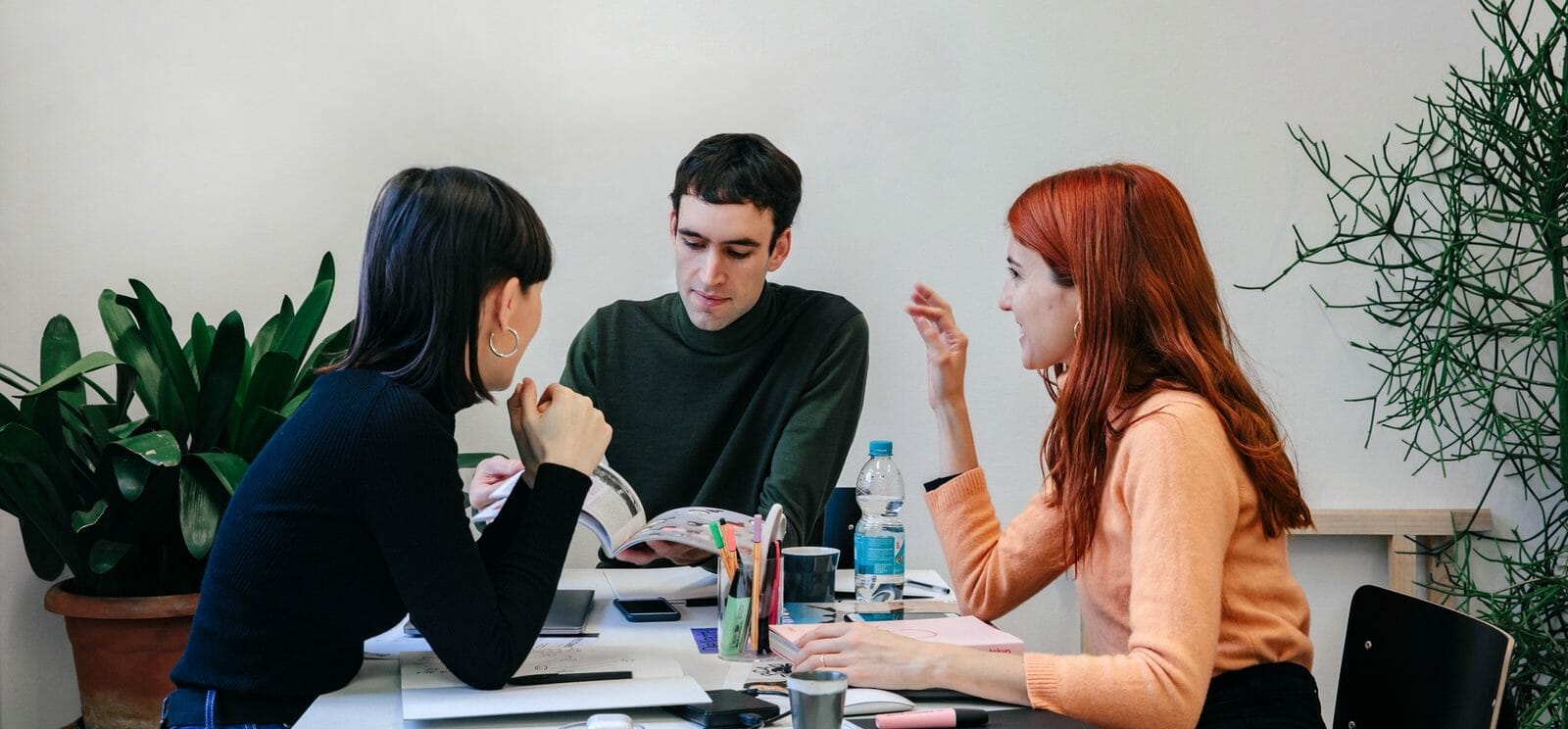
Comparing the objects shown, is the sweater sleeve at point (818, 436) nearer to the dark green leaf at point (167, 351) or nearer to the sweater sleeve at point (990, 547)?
the sweater sleeve at point (990, 547)

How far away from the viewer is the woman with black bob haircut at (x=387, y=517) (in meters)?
1.23

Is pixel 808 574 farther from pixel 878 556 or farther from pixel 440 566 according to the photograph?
pixel 440 566

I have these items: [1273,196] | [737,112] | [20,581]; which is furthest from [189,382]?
[1273,196]

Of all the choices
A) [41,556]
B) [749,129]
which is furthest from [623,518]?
[749,129]

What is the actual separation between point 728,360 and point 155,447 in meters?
1.04

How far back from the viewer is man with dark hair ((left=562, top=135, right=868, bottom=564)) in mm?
2211

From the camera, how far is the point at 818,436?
2.18m

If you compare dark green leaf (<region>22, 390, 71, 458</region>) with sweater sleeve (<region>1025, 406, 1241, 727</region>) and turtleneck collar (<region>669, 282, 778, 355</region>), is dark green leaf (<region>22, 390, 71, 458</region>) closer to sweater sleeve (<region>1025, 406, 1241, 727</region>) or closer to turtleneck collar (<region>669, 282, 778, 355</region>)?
turtleneck collar (<region>669, 282, 778, 355</region>)

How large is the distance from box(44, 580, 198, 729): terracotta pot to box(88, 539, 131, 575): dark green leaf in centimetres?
11

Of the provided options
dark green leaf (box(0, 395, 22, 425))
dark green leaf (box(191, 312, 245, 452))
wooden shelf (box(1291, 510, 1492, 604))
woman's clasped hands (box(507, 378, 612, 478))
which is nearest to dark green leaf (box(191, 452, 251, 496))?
dark green leaf (box(191, 312, 245, 452))

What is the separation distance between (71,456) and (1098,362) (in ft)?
6.16

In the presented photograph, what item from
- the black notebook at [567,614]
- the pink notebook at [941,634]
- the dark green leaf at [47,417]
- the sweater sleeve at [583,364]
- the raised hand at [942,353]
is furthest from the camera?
the sweater sleeve at [583,364]

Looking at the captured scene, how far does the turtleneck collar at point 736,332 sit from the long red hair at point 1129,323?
0.96 m

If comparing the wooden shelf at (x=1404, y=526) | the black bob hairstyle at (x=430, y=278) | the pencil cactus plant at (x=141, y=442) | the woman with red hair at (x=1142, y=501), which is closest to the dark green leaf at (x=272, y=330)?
the pencil cactus plant at (x=141, y=442)
